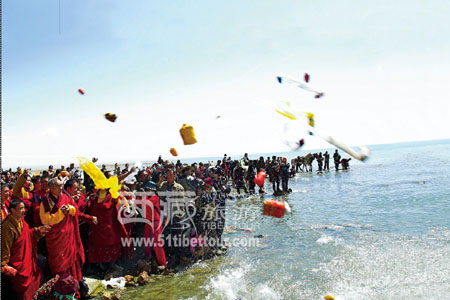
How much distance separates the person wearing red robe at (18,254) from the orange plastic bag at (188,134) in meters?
2.50

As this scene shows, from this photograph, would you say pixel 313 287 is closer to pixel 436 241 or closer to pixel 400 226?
pixel 436 241

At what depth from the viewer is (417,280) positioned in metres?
5.42

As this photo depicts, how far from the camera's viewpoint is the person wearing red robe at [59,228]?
4.46 metres

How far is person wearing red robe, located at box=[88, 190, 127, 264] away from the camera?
219 inches

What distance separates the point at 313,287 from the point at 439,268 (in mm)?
2698

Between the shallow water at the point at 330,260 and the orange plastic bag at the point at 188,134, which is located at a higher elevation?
the orange plastic bag at the point at 188,134

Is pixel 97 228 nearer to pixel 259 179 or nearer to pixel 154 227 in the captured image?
pixel 154 227

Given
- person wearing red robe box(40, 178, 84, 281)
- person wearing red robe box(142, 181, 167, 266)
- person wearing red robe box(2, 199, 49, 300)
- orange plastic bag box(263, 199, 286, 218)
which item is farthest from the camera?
person wearing red robe box(142, 181, 167, 266)

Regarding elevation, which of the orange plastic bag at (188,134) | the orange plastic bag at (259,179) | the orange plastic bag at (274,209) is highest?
the orange plastic bag at (188,134)

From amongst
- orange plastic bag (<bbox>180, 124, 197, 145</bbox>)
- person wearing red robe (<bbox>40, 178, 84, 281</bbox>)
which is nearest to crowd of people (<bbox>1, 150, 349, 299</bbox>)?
person wearing red robe (<bbox>40, 178, 84, 281</bbox>)

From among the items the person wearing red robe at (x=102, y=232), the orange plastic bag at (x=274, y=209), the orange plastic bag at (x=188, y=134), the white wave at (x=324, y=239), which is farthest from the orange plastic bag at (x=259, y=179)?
the person wearing red robe at (x=102, y=232)

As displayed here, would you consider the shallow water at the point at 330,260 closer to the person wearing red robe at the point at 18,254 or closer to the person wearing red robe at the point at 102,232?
the person wearing red robe at the point at 102,232

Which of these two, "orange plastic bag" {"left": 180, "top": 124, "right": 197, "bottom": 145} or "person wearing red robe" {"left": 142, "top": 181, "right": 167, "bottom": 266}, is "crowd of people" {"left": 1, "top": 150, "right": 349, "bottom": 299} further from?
"orange plastic bag" {"left": 180, "top": 124, "right": 197, "bottom": 145}

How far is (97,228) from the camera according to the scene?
5.59 metres
